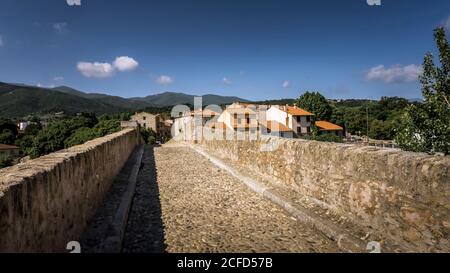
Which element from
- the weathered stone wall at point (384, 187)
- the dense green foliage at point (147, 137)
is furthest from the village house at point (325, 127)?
the weathered stone wall at point (384, 187)

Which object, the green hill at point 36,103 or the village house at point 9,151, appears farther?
the green hill at point 36,103

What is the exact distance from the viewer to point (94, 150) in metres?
5.38

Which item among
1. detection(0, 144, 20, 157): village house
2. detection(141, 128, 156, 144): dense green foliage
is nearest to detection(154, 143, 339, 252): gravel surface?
detection(141, 128, 156, 144): dense green foliage

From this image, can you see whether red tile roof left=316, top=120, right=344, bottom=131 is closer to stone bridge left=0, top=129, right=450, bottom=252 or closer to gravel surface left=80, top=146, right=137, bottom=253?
stone bridge left=0, top=129, right=450, bottom=252

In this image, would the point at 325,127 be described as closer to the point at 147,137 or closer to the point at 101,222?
the point at 147,137

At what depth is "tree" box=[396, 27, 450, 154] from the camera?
12.2m

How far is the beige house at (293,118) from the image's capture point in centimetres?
5188

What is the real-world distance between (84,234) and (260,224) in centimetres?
245

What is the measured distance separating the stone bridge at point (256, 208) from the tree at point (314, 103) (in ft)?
179

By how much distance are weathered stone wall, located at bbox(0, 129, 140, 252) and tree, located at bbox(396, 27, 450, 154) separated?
1301cm

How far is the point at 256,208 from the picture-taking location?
221 inches

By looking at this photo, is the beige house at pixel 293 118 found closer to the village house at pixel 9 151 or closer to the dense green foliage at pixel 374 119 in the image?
the dense green foliage at pixel 374 119
